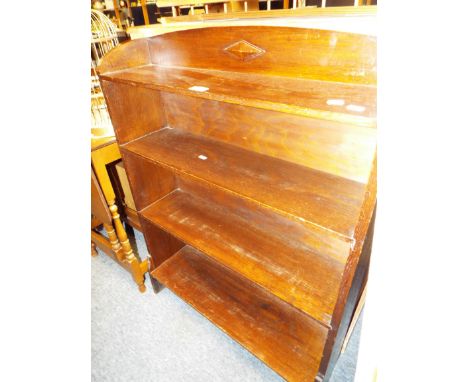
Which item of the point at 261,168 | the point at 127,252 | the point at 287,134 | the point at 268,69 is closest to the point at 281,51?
the point at 268,69

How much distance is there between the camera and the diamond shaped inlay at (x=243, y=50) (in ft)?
2.68

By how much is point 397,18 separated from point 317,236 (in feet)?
2.93

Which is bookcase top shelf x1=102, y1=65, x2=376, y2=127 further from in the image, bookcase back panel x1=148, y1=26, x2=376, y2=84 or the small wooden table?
the small wooden table

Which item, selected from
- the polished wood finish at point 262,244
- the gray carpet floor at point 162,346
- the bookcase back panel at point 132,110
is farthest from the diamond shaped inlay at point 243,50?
the gray carpet floor at point 162,346

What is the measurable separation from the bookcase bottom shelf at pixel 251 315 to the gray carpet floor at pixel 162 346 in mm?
178

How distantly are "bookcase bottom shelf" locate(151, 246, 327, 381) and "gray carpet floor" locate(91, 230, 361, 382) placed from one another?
178 millimetres

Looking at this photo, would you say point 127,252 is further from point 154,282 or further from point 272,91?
point 272,91

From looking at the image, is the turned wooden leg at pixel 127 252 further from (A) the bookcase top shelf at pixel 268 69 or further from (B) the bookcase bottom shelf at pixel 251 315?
(A) the bookcase top shelf at pixel 268 69

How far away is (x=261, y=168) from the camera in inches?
39.0

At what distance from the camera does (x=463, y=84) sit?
283 mm

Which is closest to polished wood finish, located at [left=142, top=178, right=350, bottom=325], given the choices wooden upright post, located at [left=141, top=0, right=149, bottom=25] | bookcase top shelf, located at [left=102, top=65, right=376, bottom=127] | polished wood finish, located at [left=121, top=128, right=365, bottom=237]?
polished wood finish, located at [left=121, top=128, right=365, bottom=237]

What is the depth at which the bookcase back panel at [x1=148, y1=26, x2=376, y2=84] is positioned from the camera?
68cm
